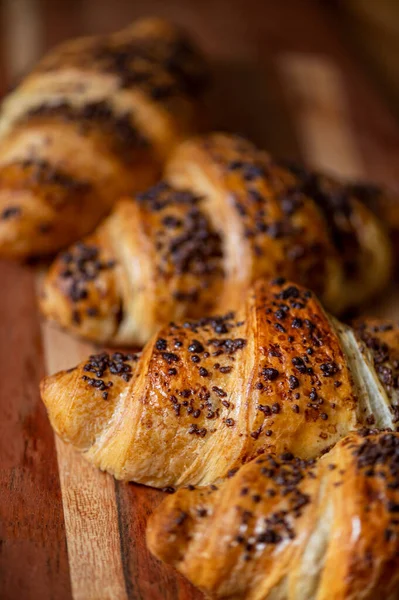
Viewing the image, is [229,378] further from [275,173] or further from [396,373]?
[275,173]

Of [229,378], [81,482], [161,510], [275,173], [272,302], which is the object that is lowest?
[81,482]

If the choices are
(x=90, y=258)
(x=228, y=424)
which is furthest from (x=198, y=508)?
(x=90, y=258)

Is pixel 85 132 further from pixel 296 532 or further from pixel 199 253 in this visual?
pixel 296 532

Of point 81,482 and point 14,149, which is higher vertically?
point 14,149

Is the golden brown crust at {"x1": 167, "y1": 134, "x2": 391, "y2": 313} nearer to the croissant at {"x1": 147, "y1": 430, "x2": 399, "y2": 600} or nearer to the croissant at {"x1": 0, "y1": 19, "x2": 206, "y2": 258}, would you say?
the croissant at {"x1": 0, "y1": 19, "x2": 206, "y2": 258}

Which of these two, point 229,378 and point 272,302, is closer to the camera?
point 229,378

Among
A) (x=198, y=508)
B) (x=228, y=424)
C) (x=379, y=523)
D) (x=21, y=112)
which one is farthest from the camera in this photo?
(x=21, y=112)

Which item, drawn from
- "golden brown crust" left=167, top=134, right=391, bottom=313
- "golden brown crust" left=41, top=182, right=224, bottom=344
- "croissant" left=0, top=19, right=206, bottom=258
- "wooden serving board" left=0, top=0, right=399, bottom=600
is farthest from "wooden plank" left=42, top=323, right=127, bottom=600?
"croissant" left=0, top=19, right=206, bottom=258
